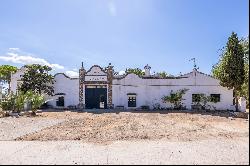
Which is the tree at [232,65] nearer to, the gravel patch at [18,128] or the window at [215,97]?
the window at [215,97]

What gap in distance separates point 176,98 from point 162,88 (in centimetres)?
214

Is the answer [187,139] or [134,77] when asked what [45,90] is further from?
[187,139]

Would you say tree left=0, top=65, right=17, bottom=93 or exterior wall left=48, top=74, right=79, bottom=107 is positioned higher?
tree left=0, top=65, right=17, bottom=93

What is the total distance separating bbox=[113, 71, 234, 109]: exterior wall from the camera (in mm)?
32250

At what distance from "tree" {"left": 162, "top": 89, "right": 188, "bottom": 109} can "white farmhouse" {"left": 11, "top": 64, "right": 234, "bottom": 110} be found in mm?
474

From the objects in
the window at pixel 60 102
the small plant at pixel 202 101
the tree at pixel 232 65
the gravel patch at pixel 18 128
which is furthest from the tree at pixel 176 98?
the gravel patch at pixel 18 128

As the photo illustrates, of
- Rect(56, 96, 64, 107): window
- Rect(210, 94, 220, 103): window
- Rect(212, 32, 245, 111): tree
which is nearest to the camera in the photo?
Rect(212, 32, 245, 111): tree

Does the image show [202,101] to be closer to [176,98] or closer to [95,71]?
[176,98]

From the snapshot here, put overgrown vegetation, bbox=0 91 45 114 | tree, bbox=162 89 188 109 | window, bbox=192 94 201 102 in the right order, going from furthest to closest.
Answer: window, bbox=192 94 201 102 < tree, bbox=162 89 188 109 < overgrown vegetation, bbox=0 91 45 114

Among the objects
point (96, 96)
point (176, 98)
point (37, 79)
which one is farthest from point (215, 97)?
point (37, 79)

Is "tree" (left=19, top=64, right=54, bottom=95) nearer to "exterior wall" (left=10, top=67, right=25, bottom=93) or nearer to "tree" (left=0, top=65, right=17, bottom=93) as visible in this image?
"exterior wall" (left=10, top=67, right=25, bottom=93)

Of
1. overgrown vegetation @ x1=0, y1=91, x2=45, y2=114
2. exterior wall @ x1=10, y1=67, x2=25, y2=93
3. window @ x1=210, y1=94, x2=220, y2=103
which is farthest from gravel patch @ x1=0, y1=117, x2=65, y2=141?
window @ x1=210, y1=94, x2=220, y2=103

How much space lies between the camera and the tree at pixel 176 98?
105 feet

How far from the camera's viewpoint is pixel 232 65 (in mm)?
28109
